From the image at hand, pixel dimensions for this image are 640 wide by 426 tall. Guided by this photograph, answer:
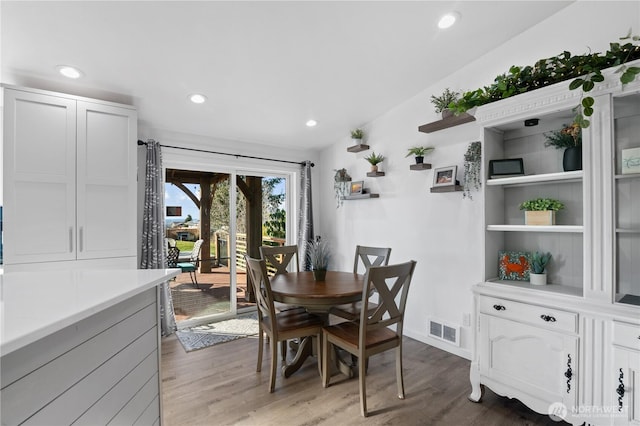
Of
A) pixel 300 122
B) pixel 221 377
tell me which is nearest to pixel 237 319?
pixel 221 377

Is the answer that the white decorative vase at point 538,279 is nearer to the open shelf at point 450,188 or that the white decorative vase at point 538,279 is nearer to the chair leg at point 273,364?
the open shelf at point 450,188

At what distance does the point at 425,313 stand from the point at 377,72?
2.59m

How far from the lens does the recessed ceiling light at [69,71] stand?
238 centimetres

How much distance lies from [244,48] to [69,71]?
4.65ft

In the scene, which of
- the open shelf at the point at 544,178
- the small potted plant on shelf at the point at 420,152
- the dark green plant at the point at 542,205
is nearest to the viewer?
the open shelf at the point at 544,178

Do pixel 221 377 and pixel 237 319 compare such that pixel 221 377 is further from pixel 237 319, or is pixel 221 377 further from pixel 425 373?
pixel 425 373

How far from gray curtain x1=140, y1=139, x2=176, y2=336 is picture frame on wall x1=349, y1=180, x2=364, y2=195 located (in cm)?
239

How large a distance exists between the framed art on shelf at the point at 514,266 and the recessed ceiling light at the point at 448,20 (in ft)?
6.19

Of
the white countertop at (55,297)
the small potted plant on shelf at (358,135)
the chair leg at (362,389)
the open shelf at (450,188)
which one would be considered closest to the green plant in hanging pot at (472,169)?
the open shelf at (450,188)

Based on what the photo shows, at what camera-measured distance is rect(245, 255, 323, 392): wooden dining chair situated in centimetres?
239

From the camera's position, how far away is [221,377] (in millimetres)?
2602

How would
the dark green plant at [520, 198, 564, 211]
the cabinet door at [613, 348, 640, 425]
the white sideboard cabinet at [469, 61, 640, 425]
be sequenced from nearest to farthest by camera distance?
1. the cabinet door at [613, 348, 640, 425]
2. the white sideboard cabinet at [469, 61, 640, 425]
3. the dark green plant at [520, 198, 564, 211]

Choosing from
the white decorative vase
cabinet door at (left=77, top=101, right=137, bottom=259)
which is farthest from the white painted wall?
cabinet door at (left=77, top=101, right=137, bottom=259)

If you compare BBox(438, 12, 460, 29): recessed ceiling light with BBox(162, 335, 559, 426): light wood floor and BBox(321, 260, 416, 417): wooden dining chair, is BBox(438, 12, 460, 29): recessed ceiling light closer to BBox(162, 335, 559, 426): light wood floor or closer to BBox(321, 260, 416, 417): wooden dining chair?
BBox(321, 260, 416, 417): wooden dining chair
